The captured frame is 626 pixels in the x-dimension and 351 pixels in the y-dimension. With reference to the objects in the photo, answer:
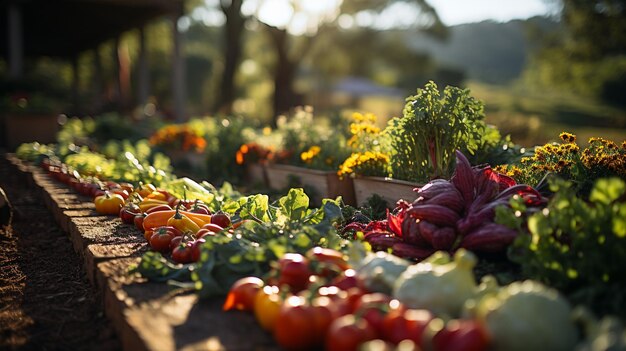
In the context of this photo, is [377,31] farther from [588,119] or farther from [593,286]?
[593,286]

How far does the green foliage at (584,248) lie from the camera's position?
225 centimetres

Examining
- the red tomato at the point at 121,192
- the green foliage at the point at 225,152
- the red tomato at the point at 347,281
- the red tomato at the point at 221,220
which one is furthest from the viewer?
the green foliage at the point at 225,152

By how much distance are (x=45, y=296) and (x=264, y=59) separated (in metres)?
35.4

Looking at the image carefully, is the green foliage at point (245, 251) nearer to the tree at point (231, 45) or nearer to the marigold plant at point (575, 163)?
the marigold plant at point (575, 163)

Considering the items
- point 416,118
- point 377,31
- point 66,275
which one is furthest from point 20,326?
point 377,31

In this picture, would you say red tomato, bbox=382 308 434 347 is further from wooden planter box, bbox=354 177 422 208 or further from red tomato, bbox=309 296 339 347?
wooden planter box, bbox=354 177 422 208

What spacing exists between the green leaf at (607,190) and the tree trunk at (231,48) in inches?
601

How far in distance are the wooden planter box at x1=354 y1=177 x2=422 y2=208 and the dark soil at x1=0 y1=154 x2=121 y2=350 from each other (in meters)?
2.46

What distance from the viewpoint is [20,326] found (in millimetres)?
2977

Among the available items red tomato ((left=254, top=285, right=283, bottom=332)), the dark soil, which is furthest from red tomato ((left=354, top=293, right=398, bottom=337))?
the dark soil

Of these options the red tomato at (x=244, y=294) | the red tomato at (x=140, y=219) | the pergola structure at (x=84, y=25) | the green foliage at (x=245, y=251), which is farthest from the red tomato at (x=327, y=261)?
the pergola structure at (x=84, y=25)

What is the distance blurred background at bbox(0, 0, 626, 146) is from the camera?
46.4 ft

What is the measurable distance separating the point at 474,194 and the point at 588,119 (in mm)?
32765

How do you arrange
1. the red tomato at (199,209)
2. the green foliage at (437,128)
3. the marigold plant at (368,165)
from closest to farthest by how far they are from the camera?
the red tomato at (199,209)
the green foliage at (437,128)
the marigold plant at (368,165)
